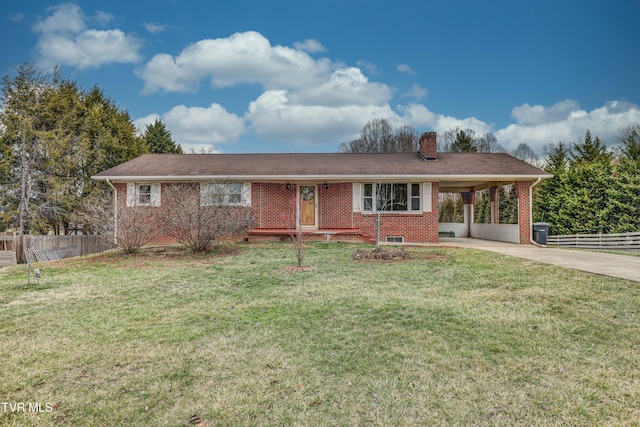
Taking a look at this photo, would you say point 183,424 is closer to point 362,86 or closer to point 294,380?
point 294,380

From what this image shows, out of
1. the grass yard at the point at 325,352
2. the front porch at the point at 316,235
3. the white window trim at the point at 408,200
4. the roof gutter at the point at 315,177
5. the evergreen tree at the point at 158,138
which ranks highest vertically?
the evergreen tree at the point at 158,138

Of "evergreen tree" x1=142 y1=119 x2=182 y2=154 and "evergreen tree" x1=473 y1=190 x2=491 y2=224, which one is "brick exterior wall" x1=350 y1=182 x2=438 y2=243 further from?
"evergreen tree" x1=142 y1=119 x2=182 y2=154

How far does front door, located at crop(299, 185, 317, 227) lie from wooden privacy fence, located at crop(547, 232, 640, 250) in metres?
10.3

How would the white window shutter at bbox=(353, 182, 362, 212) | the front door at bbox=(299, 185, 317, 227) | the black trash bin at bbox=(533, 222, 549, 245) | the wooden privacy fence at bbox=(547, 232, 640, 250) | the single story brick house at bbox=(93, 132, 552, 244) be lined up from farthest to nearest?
1. the front door at bbox=(299, 185, 317, 227)
2. the white window shutter at bbox=(353, 182, 362, 212)
3. the single story brick house at bbox=(93, 132, 552, 244)
4. the black trash bin at bbox=(533, 222, 549, 245)
5. the wooden privacy fence at bbox=(547, 232, 640, 250)

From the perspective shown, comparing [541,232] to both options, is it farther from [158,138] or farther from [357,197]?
[158,138]

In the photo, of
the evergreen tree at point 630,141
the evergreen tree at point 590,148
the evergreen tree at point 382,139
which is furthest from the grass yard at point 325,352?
the evergreen tree at point 382,139

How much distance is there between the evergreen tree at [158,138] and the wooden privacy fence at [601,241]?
28.4 meters

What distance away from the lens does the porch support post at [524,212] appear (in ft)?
48.7

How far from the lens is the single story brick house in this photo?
1491cm

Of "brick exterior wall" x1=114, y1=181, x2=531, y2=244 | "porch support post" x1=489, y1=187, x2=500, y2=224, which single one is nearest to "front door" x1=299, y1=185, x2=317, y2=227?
"brick exterior wall" x1=114, y1=181, x2=531, y2=244

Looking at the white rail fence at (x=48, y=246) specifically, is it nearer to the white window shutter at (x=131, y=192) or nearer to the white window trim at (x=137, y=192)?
the white window shutter at (x=131, y=192)

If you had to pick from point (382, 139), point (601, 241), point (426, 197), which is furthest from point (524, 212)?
point (382, 139)

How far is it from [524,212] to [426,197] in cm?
393

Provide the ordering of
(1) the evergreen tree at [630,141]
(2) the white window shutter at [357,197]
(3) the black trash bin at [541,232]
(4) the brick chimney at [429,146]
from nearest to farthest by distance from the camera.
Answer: (3) the black trash bin at [541,232] → (2) the white window shutter at [357,197] → (4) the brick chimney at [429,146] → (1) the evergreen tree at [630,141]
